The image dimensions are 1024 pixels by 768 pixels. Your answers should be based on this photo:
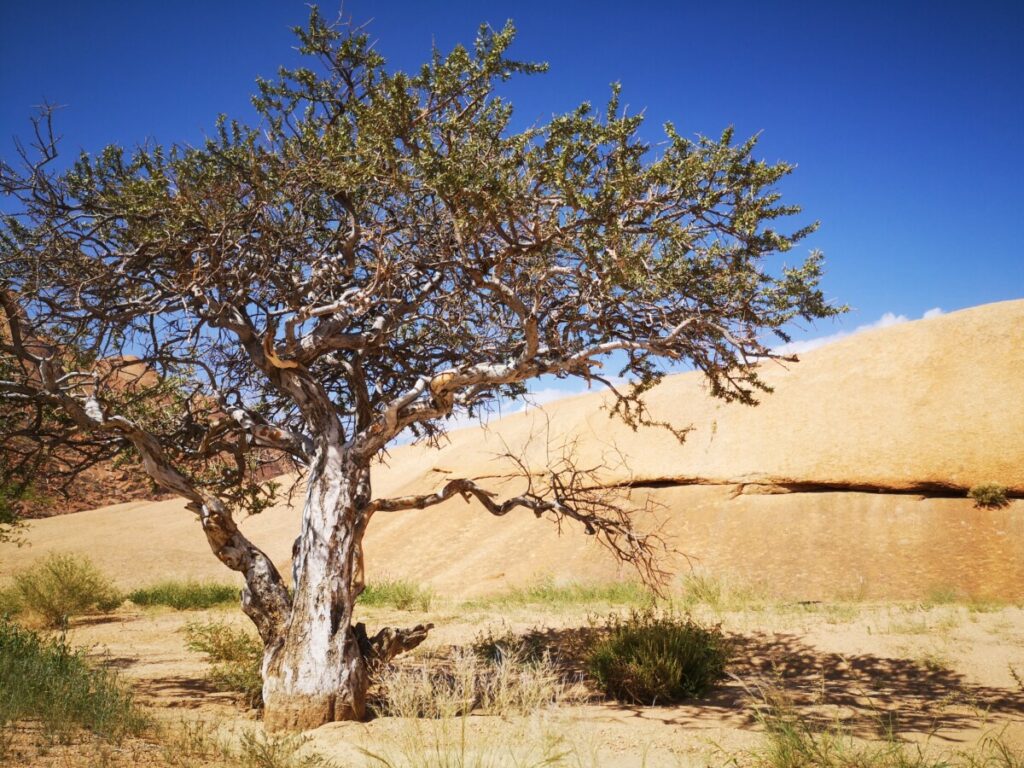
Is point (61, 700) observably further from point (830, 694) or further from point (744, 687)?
point (830, 694)

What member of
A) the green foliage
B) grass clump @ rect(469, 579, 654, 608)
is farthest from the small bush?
the green foliage

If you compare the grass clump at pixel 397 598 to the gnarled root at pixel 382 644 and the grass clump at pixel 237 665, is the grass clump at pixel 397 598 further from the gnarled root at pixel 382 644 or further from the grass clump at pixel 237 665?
the gnarled root at pixel 382 644

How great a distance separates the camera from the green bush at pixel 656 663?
7.30 m

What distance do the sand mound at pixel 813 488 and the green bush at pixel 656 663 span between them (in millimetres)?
5248

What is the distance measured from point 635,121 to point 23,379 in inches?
273

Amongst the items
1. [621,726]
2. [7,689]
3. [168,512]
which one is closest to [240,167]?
Answer: [7,689]

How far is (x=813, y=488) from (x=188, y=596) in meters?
16.4

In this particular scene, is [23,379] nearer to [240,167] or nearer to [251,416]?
[251,416]

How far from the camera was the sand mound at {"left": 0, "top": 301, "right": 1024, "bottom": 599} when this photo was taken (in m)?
15.3

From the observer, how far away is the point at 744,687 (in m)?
6.13

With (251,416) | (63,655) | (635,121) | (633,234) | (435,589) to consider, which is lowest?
(435,589)

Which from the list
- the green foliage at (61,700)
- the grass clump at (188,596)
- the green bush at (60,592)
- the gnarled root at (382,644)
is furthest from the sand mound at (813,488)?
the green foliage at (61,700)

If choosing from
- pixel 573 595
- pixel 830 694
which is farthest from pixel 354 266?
pixel 573 595

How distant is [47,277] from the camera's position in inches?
287
